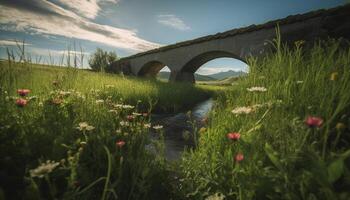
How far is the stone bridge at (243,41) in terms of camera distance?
908 centimetres

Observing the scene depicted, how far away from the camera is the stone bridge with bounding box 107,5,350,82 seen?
9078 millimetres

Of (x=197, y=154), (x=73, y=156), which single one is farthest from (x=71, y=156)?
(x=197, y=154)

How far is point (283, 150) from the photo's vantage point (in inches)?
56.7

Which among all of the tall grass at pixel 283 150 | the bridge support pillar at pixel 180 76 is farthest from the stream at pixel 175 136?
the bridge support pillar at pixel 180 76

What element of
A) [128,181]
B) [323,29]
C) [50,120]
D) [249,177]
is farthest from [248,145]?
[323,29]

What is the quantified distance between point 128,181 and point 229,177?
790 mm

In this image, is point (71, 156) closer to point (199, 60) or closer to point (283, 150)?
point (283, 150)

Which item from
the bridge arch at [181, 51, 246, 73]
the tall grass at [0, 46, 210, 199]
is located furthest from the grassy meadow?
Result: the bridge arch at [181, 51, 246, 73]

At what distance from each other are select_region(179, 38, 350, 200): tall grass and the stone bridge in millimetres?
836

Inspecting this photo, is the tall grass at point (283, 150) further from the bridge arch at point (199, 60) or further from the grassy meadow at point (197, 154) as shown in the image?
the bridge arch at point (199, 60)

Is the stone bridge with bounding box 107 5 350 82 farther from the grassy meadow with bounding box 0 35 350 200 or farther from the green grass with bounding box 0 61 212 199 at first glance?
the green grass with bounding box 0 61 212 199

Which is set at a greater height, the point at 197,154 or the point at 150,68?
the point at 150,68

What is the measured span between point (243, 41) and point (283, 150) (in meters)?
12.7

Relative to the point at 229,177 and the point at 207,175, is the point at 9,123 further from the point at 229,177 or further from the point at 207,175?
the point at 229,177
